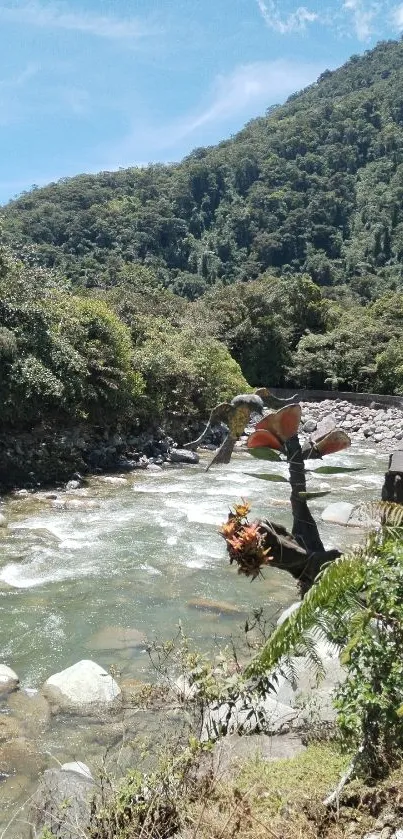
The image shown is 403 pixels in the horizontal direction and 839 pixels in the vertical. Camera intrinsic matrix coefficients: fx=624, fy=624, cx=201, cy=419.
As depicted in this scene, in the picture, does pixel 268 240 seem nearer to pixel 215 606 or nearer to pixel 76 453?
pixel 76 453

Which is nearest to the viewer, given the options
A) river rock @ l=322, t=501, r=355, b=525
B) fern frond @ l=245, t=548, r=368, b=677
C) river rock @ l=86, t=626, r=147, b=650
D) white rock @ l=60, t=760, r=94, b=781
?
fern frond @ l=245, t=548, r=368, b=677

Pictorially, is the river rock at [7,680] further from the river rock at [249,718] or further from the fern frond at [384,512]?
the fern frond at [384,512]

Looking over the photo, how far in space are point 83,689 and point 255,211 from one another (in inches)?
3595

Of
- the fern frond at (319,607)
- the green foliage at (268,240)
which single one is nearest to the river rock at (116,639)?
the fern frond at (319,607)

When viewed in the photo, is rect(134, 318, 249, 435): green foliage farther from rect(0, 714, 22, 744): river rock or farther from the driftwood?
the driftwood

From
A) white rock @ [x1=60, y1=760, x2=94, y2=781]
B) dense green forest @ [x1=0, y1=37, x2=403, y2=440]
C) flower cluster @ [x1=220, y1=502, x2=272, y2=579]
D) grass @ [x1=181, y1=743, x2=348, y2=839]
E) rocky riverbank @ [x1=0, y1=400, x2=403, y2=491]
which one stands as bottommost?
rocky riverbank @ [x1=0, y1=400, x2=403, y2=491]

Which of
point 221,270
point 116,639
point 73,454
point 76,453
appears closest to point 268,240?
point 221,270

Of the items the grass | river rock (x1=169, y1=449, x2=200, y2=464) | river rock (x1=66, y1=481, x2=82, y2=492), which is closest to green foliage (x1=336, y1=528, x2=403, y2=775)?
the grass

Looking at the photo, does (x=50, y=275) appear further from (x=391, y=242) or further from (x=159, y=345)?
(x=391, y=242)

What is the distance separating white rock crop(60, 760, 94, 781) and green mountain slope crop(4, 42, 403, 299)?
55.5 metres

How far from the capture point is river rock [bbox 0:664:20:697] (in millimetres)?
5926

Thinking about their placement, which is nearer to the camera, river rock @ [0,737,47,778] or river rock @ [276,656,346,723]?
river rock @ [276,656,346,723]

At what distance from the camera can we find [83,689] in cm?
576

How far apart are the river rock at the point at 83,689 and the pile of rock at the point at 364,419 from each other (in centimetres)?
1894
